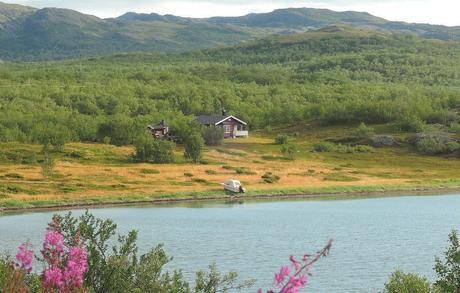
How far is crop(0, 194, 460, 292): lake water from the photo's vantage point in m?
47.3

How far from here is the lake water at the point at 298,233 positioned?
47.3 m

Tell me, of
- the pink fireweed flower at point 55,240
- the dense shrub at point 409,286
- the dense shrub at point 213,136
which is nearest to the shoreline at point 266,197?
the dense shrub at point 213,136

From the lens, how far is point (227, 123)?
490 ft

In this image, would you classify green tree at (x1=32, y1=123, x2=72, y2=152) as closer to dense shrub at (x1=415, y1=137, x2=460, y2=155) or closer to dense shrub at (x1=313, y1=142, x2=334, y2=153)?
dense shrub at (x1=313, y1=142, x2=334, y2=153)

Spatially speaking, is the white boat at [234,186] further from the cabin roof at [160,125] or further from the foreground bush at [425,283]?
the foreground bush at [425,283]

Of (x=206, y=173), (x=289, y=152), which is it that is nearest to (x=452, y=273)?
(x=206, y=173)

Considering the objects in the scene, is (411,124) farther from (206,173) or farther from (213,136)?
(206,173)

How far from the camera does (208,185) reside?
9444cm

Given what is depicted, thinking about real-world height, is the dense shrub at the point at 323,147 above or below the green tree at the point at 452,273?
below

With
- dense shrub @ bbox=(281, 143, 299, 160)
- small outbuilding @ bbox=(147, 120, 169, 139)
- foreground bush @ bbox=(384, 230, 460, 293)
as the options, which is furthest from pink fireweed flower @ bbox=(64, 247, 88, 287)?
small outbuilding @ bbox=(147, 120, 169, 139)

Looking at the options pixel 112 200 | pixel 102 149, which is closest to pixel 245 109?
pixel 102 149

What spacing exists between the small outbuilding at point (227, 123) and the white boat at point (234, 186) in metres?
54.2

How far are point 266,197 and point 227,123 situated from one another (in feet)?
196

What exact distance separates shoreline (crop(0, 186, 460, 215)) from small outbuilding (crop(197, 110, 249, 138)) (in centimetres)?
5403
